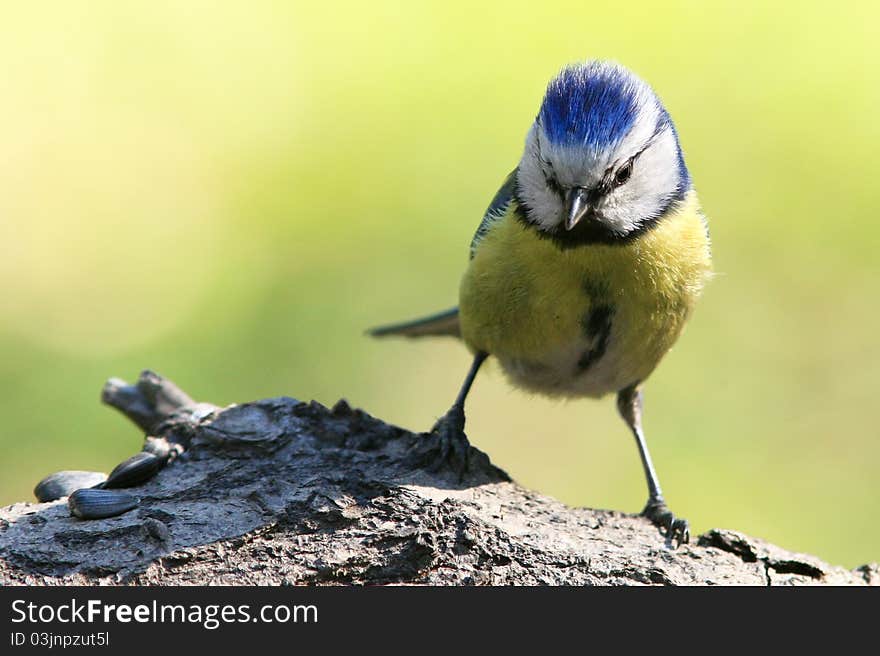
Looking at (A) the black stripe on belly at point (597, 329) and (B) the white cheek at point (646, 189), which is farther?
(A) the black stripe on belly at point (597, 329)

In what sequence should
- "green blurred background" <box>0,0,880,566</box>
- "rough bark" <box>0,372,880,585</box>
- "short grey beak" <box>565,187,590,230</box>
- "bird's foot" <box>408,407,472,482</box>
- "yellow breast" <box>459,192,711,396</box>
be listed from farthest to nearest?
"green blurred background" <box>0,0,880,566</box>
"yellow breast" <box>459,192,711,396</box>
"bird's foot" <box>408,407,472,482</box>
"short grey beak" <box>565,187,590,230</box>
"rough bark" <box>0,372,880,585</box>

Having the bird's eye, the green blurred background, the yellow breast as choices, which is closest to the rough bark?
the yellow breast

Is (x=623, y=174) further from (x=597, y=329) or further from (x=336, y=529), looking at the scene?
(x=336, y=529)

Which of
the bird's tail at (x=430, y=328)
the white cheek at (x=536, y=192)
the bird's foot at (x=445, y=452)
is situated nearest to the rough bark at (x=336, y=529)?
the bird's foot at (x=445, y=452)

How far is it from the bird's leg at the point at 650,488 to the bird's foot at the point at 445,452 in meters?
0.60

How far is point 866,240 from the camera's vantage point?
613 cm

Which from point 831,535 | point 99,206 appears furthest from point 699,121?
point 99,206

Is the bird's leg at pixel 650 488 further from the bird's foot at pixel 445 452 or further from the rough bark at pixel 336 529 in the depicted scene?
the bird's foot at pixel 445 452

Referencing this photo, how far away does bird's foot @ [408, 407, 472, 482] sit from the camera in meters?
3.12

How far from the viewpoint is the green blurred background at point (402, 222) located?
509 cm

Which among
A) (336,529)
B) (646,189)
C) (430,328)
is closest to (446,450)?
(336,529)

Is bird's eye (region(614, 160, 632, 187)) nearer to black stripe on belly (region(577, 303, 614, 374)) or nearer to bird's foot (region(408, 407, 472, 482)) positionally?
black stripe on belly (region(577, 303, 614, 374))

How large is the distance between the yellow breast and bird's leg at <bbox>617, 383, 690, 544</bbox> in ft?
1.01

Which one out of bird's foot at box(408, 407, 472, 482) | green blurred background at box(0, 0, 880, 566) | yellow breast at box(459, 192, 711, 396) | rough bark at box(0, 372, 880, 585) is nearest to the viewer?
rough bark at box(0, 372, 880, 585)
